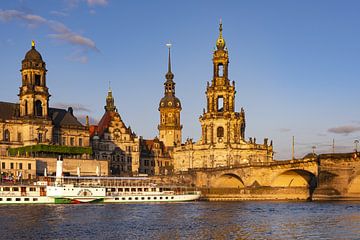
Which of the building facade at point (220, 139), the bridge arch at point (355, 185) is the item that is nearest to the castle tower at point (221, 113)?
the building facade at point (220, 139)

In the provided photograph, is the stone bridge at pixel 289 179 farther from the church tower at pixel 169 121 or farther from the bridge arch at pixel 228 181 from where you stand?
the church tower at pixel 169 121

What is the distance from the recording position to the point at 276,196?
350 feet

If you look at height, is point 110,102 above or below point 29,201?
above

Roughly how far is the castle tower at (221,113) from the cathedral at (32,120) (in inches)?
1010

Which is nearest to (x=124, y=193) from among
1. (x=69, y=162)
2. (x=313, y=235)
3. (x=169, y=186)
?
(x=169, y=186)

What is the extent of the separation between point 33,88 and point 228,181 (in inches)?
1524

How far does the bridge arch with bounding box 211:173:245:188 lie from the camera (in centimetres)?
11800

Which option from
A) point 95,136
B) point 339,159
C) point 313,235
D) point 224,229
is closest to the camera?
point 313,235

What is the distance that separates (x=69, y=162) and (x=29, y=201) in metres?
26.6

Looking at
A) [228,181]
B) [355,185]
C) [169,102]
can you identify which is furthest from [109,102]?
[355,185]

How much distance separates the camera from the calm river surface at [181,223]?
2067 inches

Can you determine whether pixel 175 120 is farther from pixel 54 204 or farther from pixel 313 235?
pixel 313 235

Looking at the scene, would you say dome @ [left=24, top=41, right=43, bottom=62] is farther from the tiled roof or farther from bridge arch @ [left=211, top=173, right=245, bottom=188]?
bridge arch @ [left=211, top=173, right=245, bottom=188]

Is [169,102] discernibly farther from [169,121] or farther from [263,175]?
[263,175]
